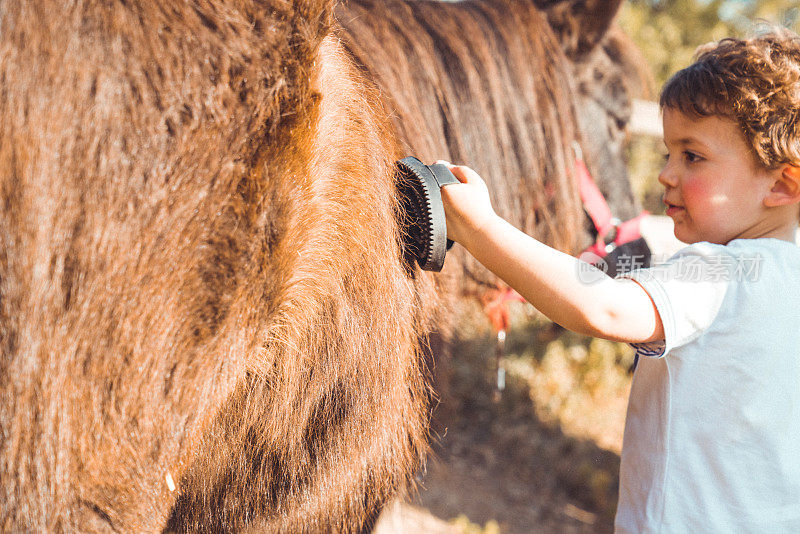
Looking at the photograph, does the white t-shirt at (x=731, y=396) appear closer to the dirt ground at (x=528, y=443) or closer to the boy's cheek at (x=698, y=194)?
the boy's cheek at (x=698, y=194)

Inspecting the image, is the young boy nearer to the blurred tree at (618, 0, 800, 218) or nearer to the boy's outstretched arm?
the boy's outstretched arm

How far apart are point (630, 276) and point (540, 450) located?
7.00ft

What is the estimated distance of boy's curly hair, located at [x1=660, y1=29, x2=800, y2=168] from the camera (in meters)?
0.84

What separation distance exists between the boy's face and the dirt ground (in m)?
1.15

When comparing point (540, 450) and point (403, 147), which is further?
point (540, 450)

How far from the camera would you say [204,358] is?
1.81 feet

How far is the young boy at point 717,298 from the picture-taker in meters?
0.75

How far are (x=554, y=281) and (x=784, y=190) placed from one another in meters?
0.47

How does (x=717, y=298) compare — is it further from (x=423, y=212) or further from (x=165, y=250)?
(x=165, y=250)

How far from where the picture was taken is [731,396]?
822 mm

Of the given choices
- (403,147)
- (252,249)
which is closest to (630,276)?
(403,147)

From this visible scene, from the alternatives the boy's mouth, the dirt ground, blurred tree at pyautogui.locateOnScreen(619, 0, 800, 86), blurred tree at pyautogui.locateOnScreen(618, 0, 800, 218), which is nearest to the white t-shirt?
the boy's mouth

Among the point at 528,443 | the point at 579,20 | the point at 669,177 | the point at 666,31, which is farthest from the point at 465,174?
the point at 666,31

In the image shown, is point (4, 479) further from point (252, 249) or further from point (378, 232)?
point (378, 232)
